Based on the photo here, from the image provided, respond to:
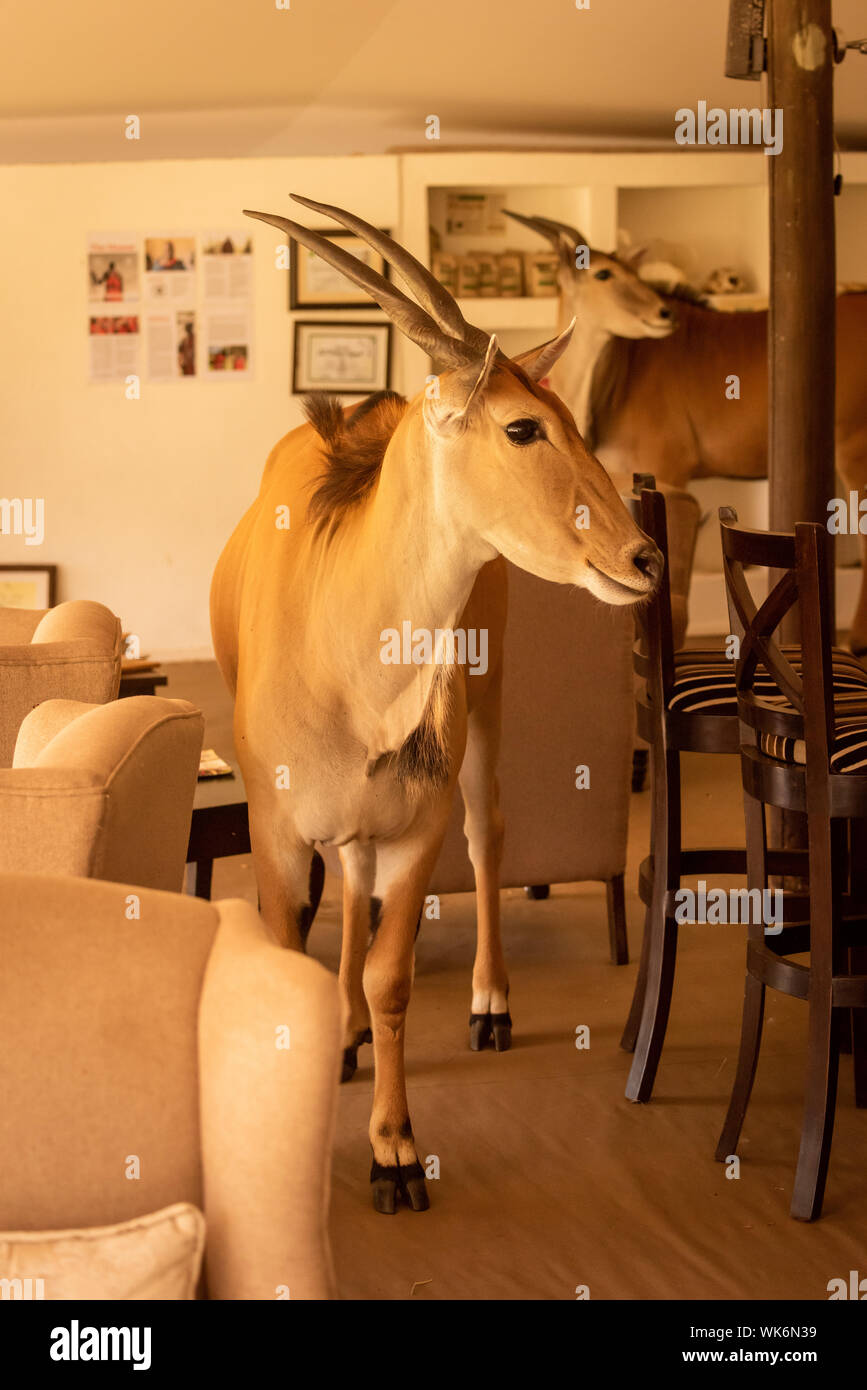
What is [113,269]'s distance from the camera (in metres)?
7.53

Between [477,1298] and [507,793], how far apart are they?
4.81ft

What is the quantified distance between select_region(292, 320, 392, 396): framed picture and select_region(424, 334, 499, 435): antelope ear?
18.7ft

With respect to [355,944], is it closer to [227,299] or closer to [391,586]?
[391,586]

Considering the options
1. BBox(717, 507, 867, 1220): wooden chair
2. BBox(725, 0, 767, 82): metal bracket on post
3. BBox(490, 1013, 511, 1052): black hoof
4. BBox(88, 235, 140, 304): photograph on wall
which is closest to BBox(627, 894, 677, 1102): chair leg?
BBox(717, 507, 867, 1220): wooden chair

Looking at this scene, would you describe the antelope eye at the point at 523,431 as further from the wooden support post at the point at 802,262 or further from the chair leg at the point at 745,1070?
the wooden support post at the point at 802,262

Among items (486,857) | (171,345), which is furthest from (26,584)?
(486,857)

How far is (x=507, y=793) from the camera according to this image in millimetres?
3445

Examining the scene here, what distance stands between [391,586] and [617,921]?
1.54 metres

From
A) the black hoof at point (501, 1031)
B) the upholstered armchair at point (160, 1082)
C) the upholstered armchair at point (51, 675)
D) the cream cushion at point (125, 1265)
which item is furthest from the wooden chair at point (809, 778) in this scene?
the cream cushion at point (125, 1265)
